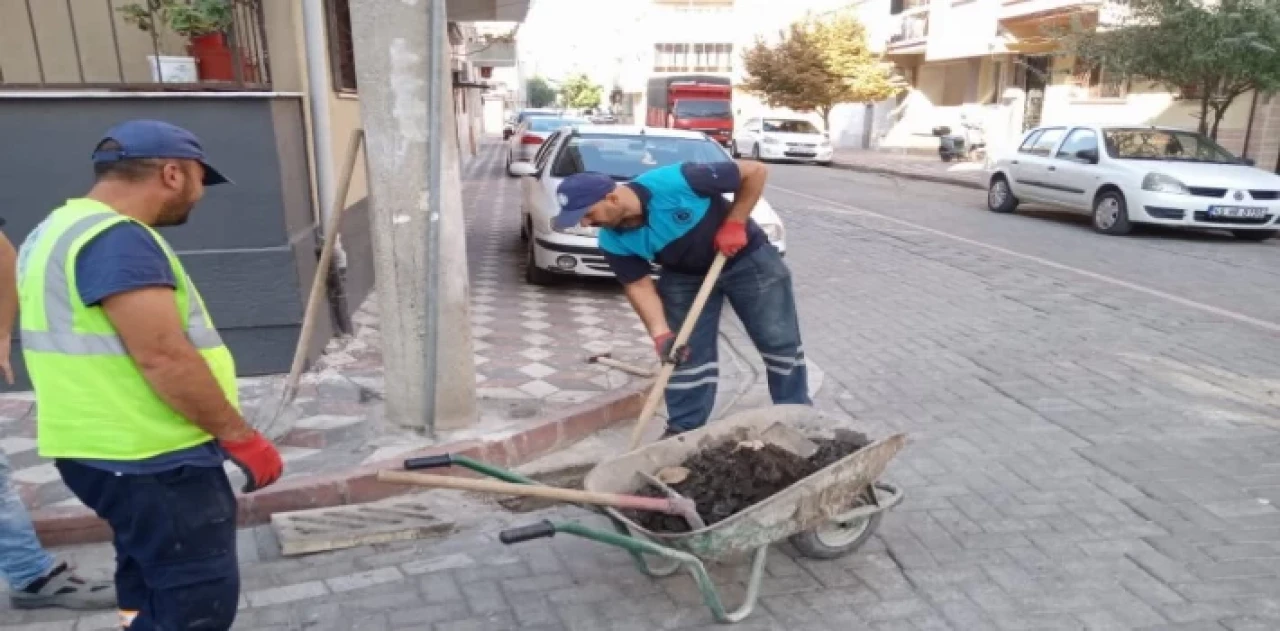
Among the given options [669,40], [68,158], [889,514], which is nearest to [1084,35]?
[889,514]

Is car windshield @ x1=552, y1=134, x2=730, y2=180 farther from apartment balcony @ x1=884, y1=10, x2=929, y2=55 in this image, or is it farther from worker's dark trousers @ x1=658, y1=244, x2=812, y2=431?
apartment balcony @ x1=884, y1=10, x2=929, y2=55

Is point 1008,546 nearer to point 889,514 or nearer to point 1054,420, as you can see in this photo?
point 889,514

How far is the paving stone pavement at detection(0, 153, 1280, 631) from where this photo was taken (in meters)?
2.95

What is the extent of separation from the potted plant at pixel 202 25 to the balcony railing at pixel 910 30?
28233mm

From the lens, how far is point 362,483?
3762 millimetres

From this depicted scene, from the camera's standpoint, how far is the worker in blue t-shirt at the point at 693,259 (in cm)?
348

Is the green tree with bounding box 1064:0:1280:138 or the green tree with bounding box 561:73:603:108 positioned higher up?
the green tree with bounding box 561:73:603:108

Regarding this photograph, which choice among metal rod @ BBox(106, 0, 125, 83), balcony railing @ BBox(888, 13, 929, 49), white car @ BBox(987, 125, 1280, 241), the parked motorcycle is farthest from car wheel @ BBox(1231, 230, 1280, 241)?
balcony railing @ BBox(888, 13, 929, 49)

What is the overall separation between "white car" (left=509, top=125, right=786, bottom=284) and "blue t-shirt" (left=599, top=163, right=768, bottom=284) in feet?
11.3

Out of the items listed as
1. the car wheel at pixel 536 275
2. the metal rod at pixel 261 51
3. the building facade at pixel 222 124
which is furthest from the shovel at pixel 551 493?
the car wheel at pixel 536 275

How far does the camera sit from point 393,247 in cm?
400

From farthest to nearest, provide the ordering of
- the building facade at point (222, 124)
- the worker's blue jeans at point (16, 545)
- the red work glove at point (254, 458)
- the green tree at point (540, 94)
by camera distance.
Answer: the green tree at point (540, 94), the building facade at point (222, 124), the worker's blue jeans at point (16, 545), the red work glove at point (254, 458)

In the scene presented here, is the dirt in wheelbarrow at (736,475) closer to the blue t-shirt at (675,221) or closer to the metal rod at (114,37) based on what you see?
the blue t-shirt at (675,221)

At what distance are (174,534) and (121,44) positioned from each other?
4504 mm
